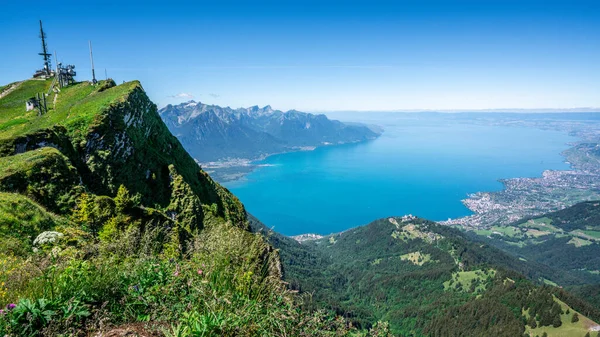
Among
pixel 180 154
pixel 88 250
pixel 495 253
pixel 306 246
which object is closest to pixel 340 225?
pixel 306 246

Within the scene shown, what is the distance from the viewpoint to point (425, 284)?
118812mm

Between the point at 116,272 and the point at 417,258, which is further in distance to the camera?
the point at 417,258

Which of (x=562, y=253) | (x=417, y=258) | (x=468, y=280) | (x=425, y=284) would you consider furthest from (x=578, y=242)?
(x=425, y=284)

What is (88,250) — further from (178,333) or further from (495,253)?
(495,253)

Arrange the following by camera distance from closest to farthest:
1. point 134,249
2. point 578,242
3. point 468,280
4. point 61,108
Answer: point 134,249, point 61,108, point 468,280, point 578,242

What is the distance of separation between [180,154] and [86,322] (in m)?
37.2

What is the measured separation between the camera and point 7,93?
42.4m

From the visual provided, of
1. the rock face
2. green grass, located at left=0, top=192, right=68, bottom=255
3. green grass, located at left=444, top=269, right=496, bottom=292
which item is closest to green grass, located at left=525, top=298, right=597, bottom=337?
green grass, located at left=444, top=269, right=496, bottom=292

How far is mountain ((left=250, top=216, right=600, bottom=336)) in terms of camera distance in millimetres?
81062

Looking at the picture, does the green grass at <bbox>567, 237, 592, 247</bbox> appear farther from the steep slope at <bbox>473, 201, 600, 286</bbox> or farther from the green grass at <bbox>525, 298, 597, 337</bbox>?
the green grass at <bbox>525, 298, 597, 337</bbox>

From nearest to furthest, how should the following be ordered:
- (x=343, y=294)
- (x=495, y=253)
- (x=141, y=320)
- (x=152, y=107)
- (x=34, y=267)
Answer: (x=141, y=320)
(x=34, y=267)
(x=152, y=107)
(x=343, y=294)
(x=495, y=253)

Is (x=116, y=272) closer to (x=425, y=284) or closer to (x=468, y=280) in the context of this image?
(x=425, y=284)

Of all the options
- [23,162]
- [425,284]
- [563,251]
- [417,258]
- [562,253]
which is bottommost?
[562,253]

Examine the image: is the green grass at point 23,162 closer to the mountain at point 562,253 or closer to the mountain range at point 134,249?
the mountain range at point 134,249
